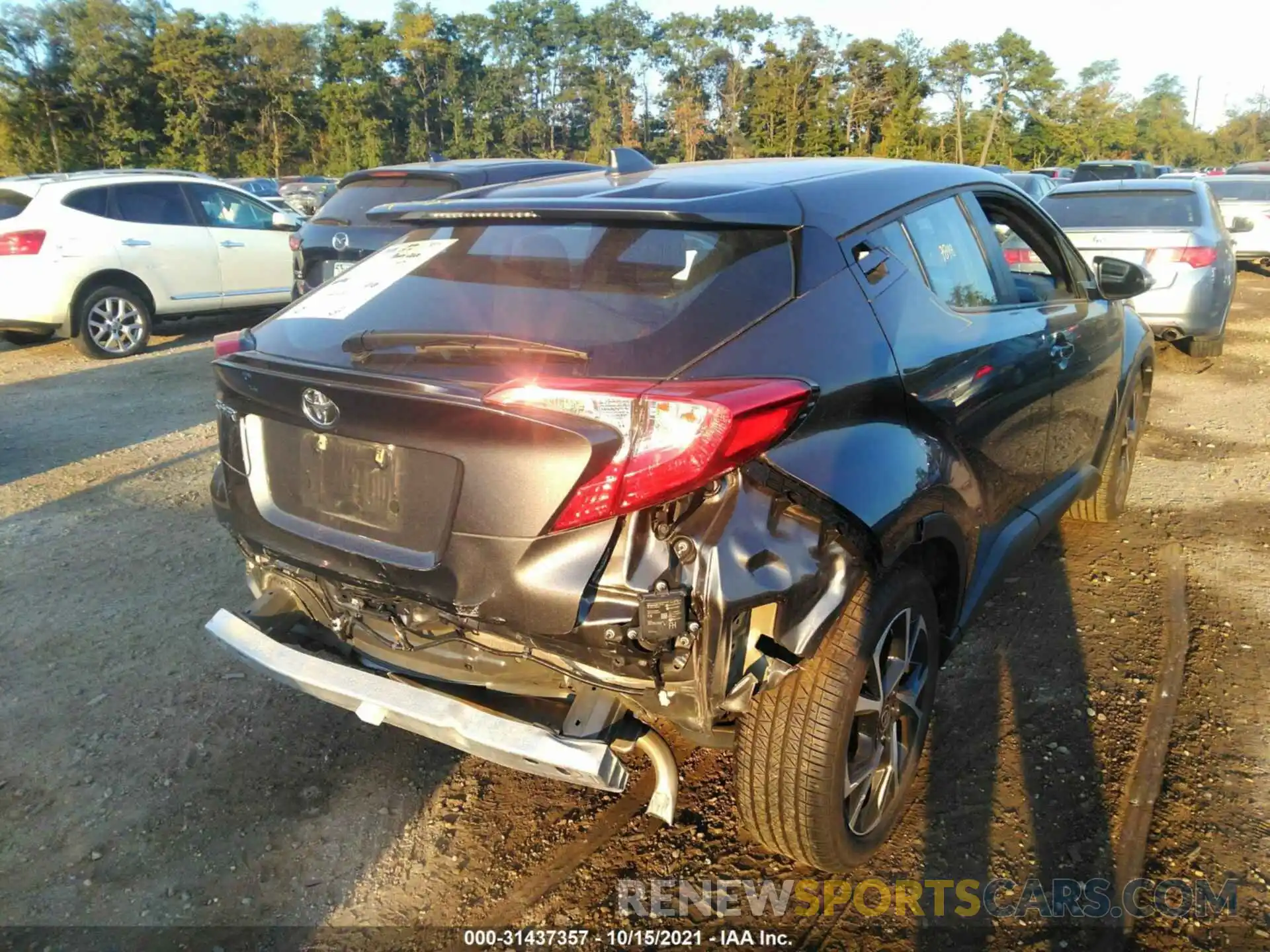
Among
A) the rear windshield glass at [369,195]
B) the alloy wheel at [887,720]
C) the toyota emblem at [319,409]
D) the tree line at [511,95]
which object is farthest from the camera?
the tree line at [511,95]

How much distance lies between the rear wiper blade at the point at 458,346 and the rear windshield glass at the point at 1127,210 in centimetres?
742

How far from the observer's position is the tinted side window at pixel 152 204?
941 cm

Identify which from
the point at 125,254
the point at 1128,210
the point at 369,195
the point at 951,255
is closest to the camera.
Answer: the point at 951,255

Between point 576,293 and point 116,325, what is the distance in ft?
28.3

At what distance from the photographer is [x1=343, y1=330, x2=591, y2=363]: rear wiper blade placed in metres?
2.15

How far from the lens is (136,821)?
283cm

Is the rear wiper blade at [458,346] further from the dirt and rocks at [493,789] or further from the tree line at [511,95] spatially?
the tree line at [511,95]

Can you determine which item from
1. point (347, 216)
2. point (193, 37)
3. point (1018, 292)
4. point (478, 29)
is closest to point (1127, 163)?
point (347, 216)

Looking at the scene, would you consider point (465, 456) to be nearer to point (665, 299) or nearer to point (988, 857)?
point (665, 299)

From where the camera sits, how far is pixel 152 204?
9.66m

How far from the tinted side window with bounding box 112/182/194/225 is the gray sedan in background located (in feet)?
28.0

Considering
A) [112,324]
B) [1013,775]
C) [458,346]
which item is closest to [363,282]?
[458,346]

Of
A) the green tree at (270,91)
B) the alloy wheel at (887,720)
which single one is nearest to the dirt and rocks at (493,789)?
the alloy wheel at (887,720)

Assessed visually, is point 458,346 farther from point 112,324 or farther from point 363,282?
point 112,324
